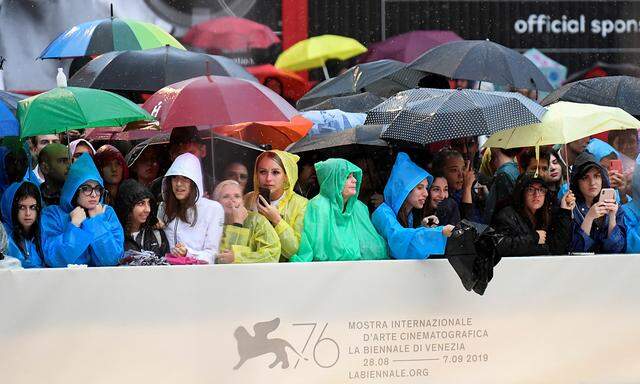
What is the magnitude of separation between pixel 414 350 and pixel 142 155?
9.99 feet

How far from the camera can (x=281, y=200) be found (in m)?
8.65

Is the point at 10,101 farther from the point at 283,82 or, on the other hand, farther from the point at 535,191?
the point at 283,82

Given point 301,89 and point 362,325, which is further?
point 301,89

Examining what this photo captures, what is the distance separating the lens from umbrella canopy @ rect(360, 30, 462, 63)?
51.9 ft

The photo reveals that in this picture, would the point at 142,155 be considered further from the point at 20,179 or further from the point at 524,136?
the point at 524,136

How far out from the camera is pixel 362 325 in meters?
8.08

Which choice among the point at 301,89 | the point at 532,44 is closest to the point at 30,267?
the point at 301,89

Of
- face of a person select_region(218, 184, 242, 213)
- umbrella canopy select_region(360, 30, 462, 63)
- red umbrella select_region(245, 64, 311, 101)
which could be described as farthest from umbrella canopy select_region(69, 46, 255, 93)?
umbrella canopy select_region(360, 30, 462, 63)

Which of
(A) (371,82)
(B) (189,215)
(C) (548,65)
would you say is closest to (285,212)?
(B) (189,215)

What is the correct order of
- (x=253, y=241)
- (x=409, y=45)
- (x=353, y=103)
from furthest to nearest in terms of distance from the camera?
(x=409, y=45) → (x=353, y=103) → (x=253, y=241)

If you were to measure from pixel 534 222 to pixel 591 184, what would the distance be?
1.87 ft

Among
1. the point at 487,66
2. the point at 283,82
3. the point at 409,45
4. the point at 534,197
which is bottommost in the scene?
the point at 283,82

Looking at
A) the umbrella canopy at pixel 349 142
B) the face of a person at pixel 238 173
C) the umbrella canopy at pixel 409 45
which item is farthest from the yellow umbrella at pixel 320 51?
the face of a person at pixel 238 173

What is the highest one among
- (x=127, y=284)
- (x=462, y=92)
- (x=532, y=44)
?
(x=462, y=92)
